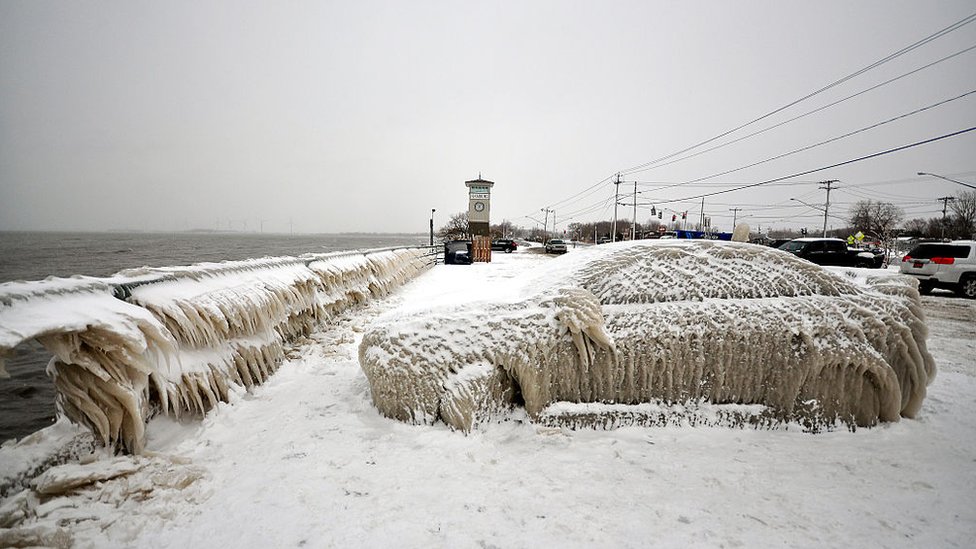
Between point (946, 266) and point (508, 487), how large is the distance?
16.6m

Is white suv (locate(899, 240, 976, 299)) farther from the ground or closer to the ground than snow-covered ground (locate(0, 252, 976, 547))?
farther from the ground

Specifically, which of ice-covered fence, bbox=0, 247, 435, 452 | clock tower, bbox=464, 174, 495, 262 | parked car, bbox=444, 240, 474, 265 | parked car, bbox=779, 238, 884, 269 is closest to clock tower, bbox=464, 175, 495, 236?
clock tower, bbox=464, 174, 495, 262

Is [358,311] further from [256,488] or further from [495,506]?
[495,506]

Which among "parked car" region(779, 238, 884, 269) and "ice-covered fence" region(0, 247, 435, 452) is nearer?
"ice-covered fence" region(0, 247, 435, 452)

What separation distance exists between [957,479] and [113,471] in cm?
486

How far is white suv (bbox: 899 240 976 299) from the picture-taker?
10.9m

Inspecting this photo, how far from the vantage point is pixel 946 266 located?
11.1 meters

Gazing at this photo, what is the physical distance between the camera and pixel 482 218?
29.7 meters

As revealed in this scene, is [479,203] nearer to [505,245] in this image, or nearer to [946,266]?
[505,245]

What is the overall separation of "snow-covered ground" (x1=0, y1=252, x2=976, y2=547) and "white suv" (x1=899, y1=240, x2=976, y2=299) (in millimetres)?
13051

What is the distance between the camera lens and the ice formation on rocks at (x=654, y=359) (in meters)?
2.69

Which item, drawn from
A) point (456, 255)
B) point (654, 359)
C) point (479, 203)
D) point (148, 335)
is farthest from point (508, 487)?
point (479, 203)

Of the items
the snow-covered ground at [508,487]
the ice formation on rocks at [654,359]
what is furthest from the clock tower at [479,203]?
the snow-covered ground at [508,487]

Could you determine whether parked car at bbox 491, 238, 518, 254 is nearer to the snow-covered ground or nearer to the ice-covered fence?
the ice-covered fence
